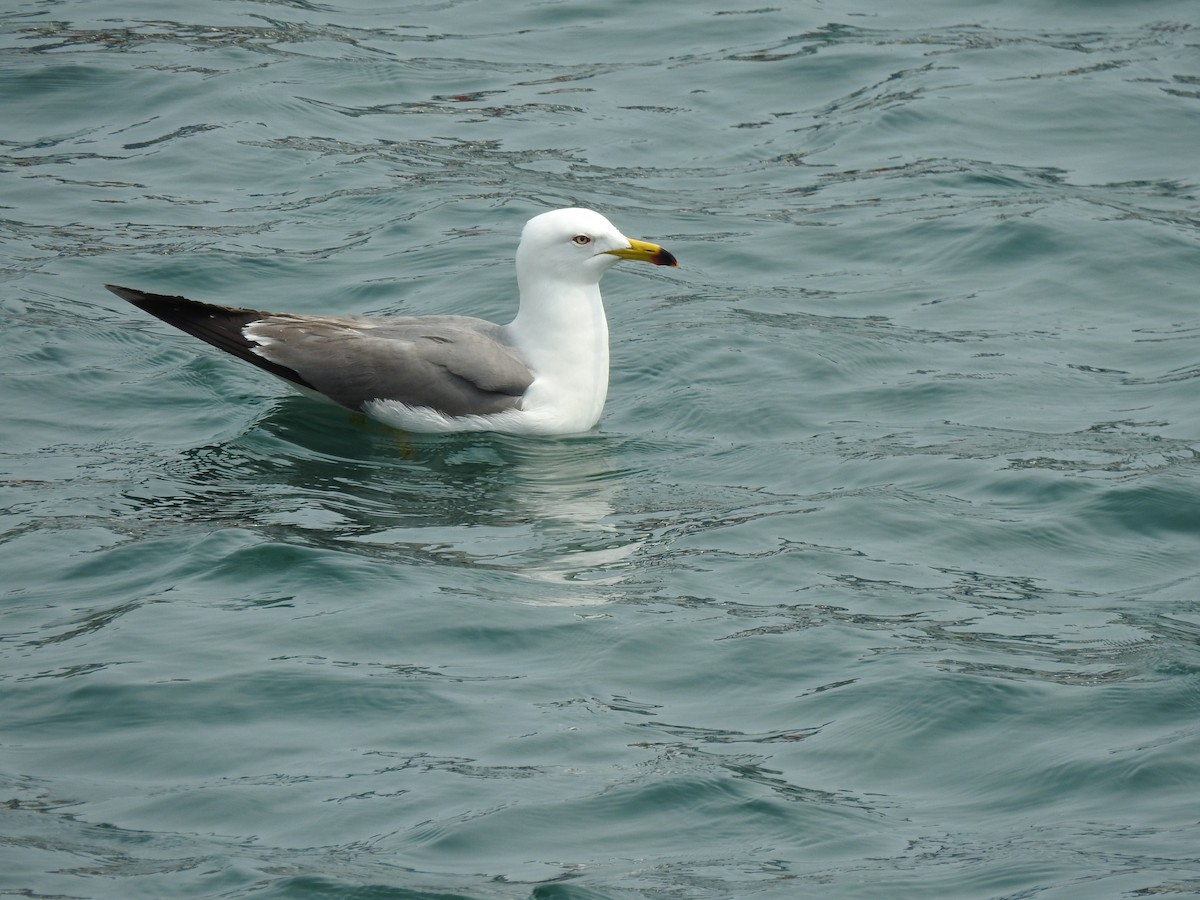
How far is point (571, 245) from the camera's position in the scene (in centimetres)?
952

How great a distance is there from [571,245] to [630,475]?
1400 mm

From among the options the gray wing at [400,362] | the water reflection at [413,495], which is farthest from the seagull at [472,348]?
the water reflection at [413,495]

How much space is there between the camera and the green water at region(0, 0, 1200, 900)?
5.75 metres

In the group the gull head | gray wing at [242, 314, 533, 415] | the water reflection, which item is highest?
the gull head

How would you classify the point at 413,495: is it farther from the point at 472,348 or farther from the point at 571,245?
the point at 571,245

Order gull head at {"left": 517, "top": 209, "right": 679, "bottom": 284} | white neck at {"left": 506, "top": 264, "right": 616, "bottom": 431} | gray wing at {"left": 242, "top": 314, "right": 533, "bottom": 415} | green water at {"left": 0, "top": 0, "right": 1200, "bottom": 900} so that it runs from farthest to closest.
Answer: gull head at {"left": 517, "top": 209, "right": 679, "bottom": 284} < white neck at {"left": 506, "top": 264, "right": 616, "bottom": 431} < gray wing at {"left": 242, "top": 314, "right": 533, "bottom": 415} < green water at {"left": 0, "top": 0, "right": 1200, "bottom": 900}

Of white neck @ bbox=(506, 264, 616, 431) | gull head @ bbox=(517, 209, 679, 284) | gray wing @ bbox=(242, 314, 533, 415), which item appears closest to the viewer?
gray wing @ bbox=(242, 314, 533, 415)

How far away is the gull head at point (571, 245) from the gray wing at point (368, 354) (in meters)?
0.51

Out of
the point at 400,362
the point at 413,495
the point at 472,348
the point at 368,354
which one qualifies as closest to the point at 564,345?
the point at 472,348

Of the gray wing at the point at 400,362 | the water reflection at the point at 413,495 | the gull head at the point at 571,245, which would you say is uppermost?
the gull head at the point at 571,245

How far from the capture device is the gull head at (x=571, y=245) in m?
9.49

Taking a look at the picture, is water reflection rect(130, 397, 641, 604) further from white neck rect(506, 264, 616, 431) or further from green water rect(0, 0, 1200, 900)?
white neck rect(506, 264, 616, 431)

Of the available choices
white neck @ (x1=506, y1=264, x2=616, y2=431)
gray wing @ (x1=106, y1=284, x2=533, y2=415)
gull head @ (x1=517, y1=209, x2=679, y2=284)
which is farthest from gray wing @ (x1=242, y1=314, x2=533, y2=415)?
gull head @ (x1=517, y1=209, x2=679, y2=284)

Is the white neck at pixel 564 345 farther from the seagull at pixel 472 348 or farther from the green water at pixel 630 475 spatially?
the green water at pixel 630 475
